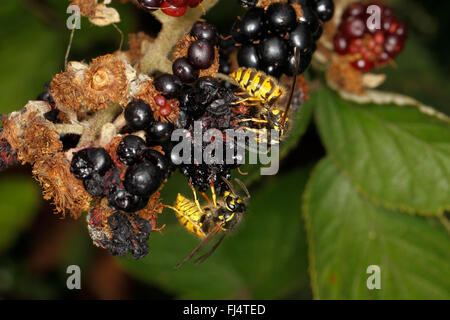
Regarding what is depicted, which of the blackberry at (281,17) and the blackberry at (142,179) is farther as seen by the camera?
the blackberry at (281,17)

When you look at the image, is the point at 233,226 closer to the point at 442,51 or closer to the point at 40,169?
the point at 40,169

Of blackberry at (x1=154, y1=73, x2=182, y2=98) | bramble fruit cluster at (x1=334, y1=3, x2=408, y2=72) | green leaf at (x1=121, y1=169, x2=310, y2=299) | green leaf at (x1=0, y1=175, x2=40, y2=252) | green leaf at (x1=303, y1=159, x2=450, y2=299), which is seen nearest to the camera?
blackberry at (x1=154, y1=73, x2=182, y2=98)

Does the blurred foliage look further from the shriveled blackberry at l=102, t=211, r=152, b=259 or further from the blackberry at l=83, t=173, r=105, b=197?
the blackberry at l=83, t=173, r=105, b=197

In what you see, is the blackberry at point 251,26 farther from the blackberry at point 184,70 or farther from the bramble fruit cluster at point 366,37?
the bramble fruit cluster at point 366,37

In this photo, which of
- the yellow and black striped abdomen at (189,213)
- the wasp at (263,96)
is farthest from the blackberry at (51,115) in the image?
the wasp at (263,96)

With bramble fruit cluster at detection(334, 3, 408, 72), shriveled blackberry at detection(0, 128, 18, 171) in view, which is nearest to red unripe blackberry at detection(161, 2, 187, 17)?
shriveled blackberry at detection(0, 128, 18, 171)

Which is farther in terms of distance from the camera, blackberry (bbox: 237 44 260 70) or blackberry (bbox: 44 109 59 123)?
blackberry (bbox: 237 44 260 70)

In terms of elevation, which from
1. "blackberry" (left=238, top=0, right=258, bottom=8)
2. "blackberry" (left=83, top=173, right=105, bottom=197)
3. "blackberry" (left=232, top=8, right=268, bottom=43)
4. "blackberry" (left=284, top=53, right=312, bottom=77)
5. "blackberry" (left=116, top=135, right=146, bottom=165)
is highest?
"blackberry" (left=238, top=0, right=258, bottom=8)
